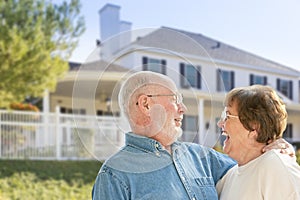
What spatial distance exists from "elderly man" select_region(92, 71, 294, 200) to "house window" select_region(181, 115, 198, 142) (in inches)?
2.6

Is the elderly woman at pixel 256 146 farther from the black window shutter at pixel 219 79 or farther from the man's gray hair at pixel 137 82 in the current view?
the man's gray hair at pixel 137 82

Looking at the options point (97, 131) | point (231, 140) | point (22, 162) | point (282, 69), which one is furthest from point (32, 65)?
point (282, 69)

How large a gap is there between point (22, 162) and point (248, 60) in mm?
11126

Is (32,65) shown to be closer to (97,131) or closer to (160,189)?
(97,131)

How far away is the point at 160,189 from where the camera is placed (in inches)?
50.1

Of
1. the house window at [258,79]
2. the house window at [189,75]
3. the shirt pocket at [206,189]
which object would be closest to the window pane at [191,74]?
the house window at [189,75]

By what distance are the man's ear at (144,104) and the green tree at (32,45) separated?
18.6 ft

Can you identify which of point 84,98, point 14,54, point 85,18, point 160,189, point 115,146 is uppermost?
point 85,18

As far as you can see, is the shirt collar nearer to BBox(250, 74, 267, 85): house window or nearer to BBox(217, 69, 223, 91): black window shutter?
BBox(217, 69, 223, 91): black window shutter

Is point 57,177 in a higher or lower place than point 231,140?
lower

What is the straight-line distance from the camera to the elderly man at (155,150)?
4.15 feet

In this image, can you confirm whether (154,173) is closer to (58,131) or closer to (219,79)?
(219,79)

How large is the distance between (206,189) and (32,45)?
6189mm

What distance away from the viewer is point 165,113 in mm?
1357
